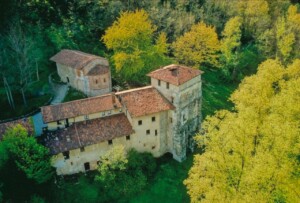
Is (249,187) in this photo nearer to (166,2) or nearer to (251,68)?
(251,68)

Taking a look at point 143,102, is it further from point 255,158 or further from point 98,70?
point 255,158

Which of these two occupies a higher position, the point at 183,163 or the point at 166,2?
the point at 166,2

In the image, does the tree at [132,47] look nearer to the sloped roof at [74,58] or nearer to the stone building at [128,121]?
the sloped roof at [74,58]

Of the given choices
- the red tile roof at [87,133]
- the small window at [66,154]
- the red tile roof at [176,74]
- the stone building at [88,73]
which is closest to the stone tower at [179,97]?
the red tile roof at [176,74]

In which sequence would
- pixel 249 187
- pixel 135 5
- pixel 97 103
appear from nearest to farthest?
1. pixel 249 187
2. pixel 97 103
3. pixel 135 5

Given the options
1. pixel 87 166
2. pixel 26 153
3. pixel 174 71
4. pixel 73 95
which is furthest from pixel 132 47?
pixel 26 153

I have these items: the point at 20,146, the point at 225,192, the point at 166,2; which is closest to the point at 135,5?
the point at 166,2
